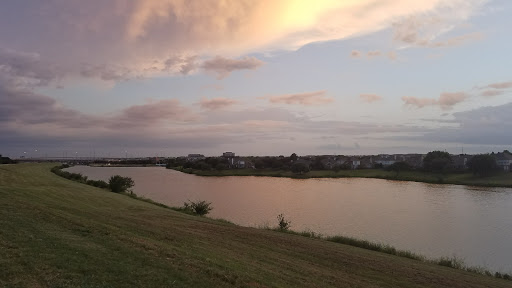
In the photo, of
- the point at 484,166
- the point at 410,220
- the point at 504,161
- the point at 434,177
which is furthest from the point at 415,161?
the point at 410,220

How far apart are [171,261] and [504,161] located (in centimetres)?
10200

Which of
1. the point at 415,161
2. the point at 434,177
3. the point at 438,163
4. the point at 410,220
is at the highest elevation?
the point at 415,161

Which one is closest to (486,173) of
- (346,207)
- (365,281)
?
(346,207)

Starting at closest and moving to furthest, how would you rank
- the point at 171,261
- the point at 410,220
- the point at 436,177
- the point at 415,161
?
the point at 171,261 < the point at 410,220 < the point at 436,177 < the point at 415,161

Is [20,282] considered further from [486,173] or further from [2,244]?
[486,173]

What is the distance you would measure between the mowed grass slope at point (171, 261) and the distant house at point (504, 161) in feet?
266

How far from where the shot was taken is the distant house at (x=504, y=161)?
81.9 metres

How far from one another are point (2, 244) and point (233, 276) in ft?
15.2

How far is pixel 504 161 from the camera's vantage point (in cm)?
9012

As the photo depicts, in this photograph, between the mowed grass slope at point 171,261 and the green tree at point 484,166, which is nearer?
the mowed grass slope at point 171,261

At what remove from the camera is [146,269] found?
23.9ft

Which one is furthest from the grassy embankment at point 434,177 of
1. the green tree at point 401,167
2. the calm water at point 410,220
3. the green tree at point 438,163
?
the calm water at point 410,220

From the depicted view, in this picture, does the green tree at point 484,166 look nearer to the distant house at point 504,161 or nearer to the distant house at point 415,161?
the distant house at point 504,161

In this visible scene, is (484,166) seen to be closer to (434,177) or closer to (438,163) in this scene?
(434,177)
